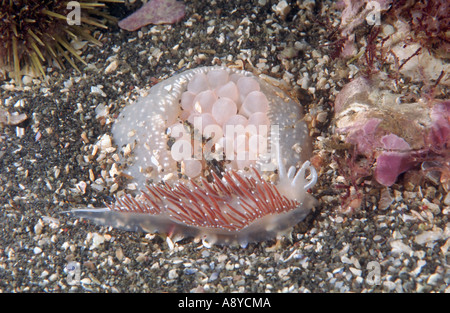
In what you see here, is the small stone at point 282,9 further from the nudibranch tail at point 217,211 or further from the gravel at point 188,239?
the nudibranch tail at point 217,211

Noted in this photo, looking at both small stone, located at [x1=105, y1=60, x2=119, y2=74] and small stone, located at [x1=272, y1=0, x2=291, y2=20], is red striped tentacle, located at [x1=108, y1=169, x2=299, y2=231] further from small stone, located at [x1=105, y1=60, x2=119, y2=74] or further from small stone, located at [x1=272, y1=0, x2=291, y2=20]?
Result: small stone, located at [x1=272, y1=0, x2=291, y2=20]

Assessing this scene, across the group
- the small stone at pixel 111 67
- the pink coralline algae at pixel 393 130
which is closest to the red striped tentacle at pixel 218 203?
the pink coralline algae at pixel 393 130

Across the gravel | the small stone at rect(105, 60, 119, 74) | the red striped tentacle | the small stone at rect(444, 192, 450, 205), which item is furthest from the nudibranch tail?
the small stone at rect(105, 60, 119, 74)

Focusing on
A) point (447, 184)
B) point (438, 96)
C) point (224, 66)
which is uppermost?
point (224, 66)

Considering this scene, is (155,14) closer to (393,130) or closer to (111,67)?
(111,67)
